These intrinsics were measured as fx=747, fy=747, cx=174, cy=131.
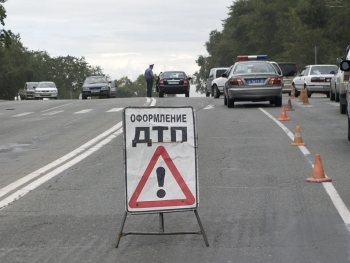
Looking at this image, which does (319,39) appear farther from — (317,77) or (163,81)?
(317,77)

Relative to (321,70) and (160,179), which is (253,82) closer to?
(321,70)

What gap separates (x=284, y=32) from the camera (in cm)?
8938

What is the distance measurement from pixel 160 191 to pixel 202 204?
1970 millimetres

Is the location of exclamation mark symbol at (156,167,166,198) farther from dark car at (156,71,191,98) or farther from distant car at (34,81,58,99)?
distant car at (34,81,58,99)

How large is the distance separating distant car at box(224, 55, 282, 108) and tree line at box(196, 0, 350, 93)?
22268 mm

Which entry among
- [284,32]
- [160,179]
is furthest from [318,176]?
[284,32]

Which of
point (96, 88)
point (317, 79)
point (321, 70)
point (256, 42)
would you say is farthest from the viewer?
point (256, 42)

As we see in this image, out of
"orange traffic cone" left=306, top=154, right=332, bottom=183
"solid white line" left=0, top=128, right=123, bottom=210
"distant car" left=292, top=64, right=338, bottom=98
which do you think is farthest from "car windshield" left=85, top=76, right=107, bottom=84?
"orange traffic cone" left=306, top=154, right=332, bottom=183

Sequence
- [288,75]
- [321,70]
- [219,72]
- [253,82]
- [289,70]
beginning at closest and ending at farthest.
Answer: [253,82] → [321,70] → [288,75] → [289,70] → [219,72]

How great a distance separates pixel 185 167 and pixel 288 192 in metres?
2.87

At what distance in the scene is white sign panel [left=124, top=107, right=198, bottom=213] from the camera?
668 centimetres

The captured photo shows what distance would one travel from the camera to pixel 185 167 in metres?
6.78

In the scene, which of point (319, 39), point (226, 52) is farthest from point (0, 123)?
point (226, 52)

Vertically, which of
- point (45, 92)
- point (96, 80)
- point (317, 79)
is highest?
point (317, 79)
